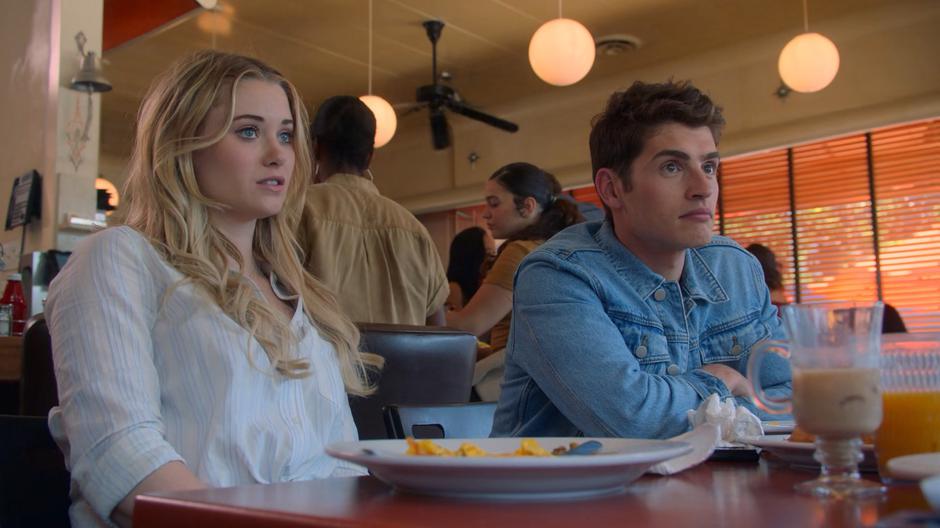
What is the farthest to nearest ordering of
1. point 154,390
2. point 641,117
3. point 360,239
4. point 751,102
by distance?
1. point 751,102
2. point 360,239
3. point 641,117
4. point 154,390

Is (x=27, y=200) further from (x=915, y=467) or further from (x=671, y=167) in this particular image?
(x=915, y=467)

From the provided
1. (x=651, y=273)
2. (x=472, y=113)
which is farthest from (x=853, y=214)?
(x=651, y=273)

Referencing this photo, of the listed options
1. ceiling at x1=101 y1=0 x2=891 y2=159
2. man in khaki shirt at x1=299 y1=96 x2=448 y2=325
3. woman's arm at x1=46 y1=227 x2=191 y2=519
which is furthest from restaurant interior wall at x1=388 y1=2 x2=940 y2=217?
woman's arm at x1=46 y1=227 x2=191 y2=519

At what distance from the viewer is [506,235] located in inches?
139

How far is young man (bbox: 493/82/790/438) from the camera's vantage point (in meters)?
1.33

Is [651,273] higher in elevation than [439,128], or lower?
lower

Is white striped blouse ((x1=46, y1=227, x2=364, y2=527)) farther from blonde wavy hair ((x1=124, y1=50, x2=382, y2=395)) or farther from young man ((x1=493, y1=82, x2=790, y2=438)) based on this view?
young man ((x1=493, y1=82, x2=790, y2=438))

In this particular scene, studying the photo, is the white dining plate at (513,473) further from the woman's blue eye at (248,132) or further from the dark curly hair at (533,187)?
the dark curly hair at (533,187)

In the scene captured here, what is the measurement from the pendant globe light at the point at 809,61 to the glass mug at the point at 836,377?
471 cm

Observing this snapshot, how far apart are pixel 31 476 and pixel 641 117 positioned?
1.18 metres

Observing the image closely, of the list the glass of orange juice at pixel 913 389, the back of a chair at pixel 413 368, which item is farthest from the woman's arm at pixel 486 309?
the glass of orange juice at pixel 913 389

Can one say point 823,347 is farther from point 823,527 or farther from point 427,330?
point 427,330

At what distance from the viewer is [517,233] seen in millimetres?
3236


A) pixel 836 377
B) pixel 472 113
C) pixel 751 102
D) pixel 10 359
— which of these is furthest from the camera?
pixel 751 102
